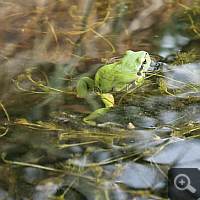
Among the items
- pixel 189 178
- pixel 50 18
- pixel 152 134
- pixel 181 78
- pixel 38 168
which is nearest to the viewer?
pixel 189 178

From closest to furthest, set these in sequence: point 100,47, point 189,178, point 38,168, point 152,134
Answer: point 189,178 → point 38,168 → point 152,134 → point 100,47

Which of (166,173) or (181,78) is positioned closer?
(166,173)

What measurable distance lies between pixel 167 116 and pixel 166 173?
0.78 meters

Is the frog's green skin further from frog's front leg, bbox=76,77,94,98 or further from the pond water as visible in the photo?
the pond water

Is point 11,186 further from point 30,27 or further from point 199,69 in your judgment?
point 30,27

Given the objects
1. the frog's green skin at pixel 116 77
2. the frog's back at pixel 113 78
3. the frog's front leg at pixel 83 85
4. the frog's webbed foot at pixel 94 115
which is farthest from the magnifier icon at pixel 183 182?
the frog's front leg at pixel 83 85

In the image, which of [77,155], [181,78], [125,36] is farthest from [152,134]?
[125,36]

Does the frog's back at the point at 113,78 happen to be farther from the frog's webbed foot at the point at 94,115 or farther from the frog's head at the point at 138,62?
the frog's webbed foot at the point at 94,115

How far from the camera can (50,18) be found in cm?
475

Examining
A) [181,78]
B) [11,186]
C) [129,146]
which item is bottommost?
[11,186]

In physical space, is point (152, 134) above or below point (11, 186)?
above

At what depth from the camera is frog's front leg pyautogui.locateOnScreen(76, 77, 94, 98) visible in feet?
9.58

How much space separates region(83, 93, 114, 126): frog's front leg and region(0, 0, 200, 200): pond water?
62 millimetres

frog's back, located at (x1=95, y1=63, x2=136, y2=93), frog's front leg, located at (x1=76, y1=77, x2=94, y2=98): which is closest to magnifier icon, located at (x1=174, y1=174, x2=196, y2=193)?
frog's back, located at (x1=95, y1=63, x2=136, y2=93)
